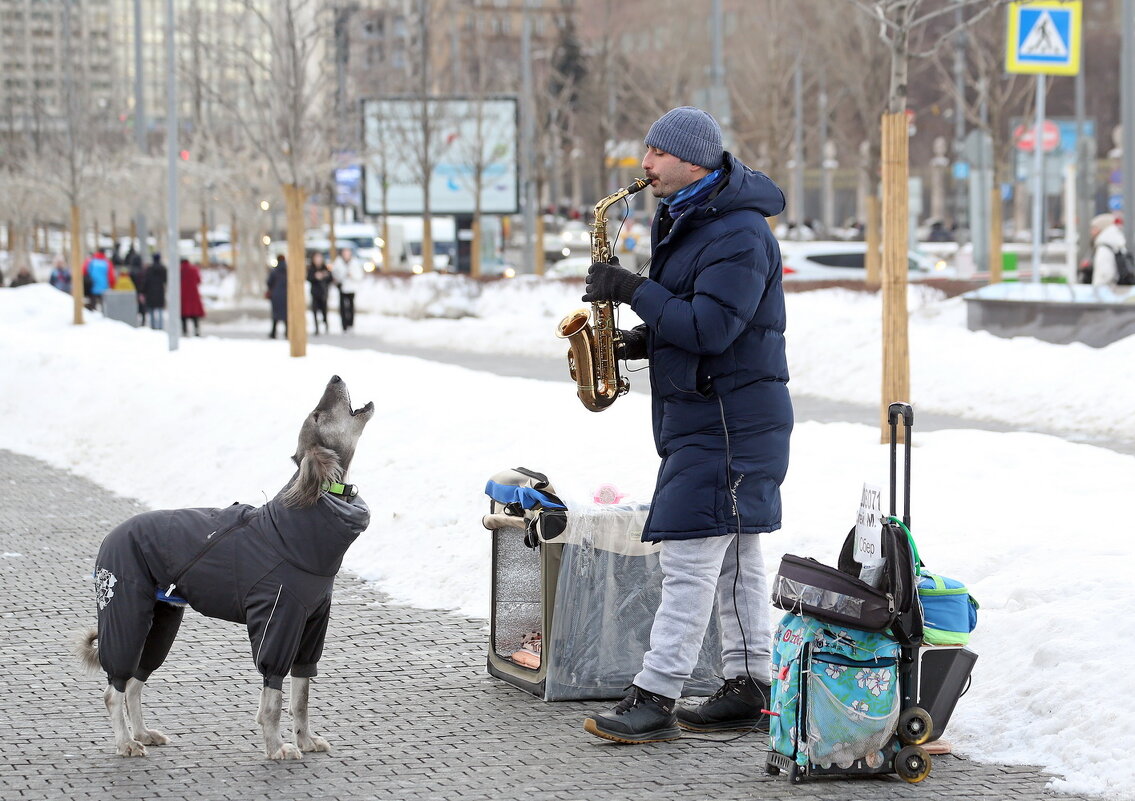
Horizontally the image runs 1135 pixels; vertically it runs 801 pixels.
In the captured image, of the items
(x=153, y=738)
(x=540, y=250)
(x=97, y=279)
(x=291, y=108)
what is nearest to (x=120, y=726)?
(x=153, y=738)

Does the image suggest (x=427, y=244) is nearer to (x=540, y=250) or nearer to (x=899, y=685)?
(x=540, y=250)

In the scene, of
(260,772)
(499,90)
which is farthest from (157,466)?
(499,90)

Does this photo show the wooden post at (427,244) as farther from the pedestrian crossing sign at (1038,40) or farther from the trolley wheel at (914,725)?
the trolley wheel at (914,725)

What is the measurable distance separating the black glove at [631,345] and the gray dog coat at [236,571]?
3.40 feet

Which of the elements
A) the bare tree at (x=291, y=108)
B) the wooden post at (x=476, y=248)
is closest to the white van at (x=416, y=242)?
the wooden post at (x=476, y=248)

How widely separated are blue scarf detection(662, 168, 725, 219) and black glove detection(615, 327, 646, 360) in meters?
0.43

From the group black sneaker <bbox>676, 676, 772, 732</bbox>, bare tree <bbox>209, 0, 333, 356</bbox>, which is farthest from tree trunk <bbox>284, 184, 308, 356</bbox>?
black sneaker <bbox>676, 676, 772, 732</bbox>

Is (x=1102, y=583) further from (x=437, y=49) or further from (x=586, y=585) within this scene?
(x=437, y=49)

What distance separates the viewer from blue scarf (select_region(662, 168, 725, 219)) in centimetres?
565

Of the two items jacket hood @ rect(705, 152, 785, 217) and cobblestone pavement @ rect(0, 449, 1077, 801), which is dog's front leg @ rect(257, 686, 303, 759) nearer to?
cobblestone pavement @ rect(0, 449, 1077, 801)

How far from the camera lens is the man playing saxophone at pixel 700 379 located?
18.1 feet

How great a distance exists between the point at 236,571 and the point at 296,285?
13.5m

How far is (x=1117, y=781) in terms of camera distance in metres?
5.10

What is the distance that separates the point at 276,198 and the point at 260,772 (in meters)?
39.0
